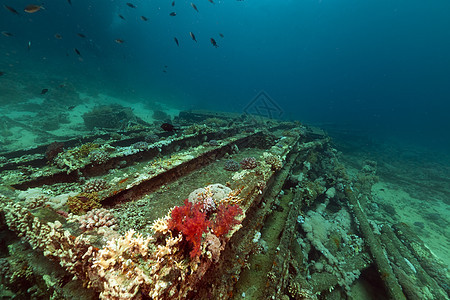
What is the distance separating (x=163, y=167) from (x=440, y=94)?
25977 centimetres

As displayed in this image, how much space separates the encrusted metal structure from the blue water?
6518cm

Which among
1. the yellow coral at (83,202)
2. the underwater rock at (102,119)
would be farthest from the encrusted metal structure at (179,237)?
the underwater rock at (102,119)

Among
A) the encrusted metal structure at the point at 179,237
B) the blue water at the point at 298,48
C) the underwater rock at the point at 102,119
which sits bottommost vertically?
the encrusted metal structure at the point at 179,237

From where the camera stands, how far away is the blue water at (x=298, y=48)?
→ 6397cm

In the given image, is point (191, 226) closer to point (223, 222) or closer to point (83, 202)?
point (223, 222)

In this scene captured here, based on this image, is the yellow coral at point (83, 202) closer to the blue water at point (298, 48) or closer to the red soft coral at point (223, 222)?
the red soft coral at point (223, 222)

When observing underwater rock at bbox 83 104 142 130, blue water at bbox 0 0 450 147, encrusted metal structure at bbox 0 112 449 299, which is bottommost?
encrusted metal structure at bbox 0 112 449 299

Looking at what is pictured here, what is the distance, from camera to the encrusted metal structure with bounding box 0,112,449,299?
8.86 feet

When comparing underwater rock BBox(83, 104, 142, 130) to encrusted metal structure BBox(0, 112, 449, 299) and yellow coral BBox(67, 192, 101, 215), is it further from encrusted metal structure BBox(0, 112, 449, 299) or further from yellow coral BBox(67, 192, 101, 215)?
yellow coral BBox(67, 192, 101, 215)

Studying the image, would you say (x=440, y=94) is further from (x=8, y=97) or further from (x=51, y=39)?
(x=51, y=39)

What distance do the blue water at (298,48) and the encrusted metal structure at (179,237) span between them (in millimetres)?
65184

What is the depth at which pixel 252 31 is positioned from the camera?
189 metres

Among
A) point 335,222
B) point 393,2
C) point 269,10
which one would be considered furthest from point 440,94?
point 335,222

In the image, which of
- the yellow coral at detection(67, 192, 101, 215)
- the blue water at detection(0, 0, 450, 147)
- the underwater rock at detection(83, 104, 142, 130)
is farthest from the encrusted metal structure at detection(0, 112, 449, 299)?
the blue water at detection(0, 0, 450, 147)
